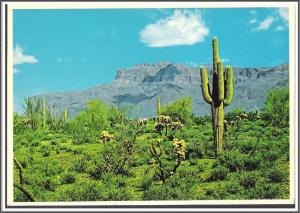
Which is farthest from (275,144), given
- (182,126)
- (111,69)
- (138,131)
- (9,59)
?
(9,59)

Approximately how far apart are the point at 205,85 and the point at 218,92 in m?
0.22

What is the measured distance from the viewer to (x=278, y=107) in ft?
33.4

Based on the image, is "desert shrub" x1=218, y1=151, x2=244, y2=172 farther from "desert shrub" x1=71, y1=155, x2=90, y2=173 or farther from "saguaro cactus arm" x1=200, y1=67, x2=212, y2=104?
"desert shrub" x1=71, y1=155, x2=90, y2=173

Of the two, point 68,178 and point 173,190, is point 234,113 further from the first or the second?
point 68,178

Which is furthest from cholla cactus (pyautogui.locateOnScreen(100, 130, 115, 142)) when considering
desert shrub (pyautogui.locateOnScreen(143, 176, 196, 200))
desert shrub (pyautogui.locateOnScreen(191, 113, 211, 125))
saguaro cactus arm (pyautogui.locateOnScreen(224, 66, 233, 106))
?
saguaro cactus arm (pyautogui.locateOnScreen(224, 66, 233, 106))

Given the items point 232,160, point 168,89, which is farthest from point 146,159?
point 232,160

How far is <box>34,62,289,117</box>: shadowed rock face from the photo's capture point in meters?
10.2

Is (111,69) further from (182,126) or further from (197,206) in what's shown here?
(197,206)

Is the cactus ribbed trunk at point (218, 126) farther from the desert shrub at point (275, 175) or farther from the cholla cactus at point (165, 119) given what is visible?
the desert shrub at point (275, 175)

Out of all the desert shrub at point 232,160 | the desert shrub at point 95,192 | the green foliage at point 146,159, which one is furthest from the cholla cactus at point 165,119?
the desert shrub at point 95,192

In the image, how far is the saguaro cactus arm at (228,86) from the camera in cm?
1019

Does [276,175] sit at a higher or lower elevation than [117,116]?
lower

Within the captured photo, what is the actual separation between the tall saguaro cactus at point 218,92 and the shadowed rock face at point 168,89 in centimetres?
9

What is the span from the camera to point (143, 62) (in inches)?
403
